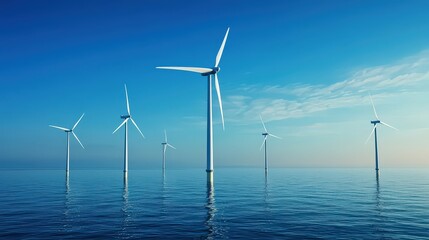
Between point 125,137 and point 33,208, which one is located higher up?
point 125,137

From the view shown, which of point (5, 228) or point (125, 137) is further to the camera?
point (125, 137)

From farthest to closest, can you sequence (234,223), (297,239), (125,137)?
(125,137) < (234,223) < (297,239)

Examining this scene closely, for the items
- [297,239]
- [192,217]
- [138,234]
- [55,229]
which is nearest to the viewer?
[297,239]

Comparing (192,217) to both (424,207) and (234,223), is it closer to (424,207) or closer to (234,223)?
(234,223)

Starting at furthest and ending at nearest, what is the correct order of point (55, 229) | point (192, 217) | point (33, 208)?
1. point (33, 208)
2. point (192, 217)
3. point (55, 229)

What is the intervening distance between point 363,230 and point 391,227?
3.37 metres

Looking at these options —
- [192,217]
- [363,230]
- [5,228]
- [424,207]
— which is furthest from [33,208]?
[424,207]

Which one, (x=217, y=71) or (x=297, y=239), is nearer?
(x=297, y=239)

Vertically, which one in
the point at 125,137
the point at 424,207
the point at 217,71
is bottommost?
the point at 424,207

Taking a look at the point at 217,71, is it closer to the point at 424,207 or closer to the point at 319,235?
the point at 424,207

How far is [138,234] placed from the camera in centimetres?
2469

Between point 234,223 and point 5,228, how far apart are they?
737 inches

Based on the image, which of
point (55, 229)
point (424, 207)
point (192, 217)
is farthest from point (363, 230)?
point (55, 229)

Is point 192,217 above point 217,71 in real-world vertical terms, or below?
below
